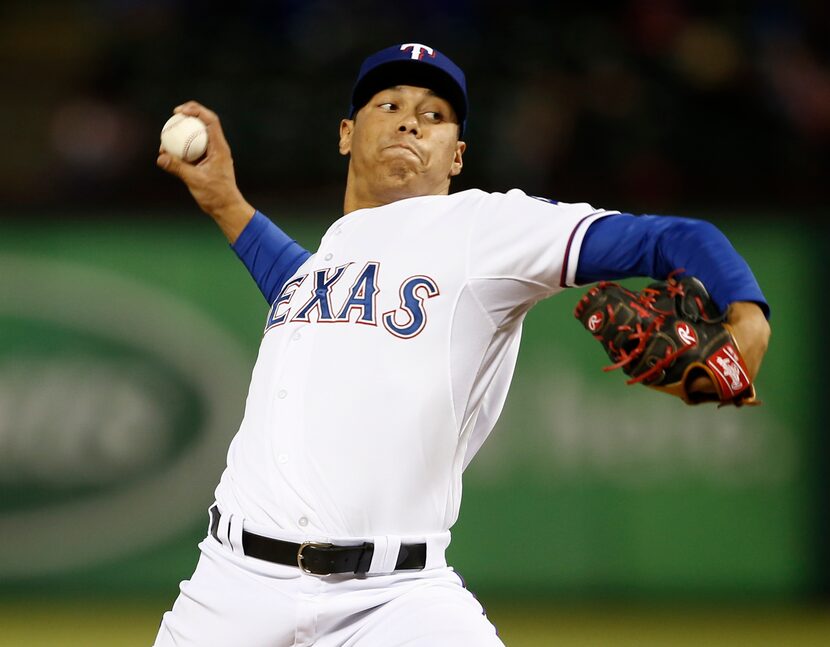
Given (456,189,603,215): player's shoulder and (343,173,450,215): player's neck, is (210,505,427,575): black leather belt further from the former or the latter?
(343,173,450,215): player's neck

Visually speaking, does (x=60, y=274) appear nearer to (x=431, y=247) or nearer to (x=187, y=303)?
(x=187, y=303)

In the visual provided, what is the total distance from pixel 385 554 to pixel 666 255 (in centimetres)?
93

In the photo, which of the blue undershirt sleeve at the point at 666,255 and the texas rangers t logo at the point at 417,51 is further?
the texas rangers t logo at the point at 417,51

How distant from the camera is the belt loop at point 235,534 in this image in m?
2.99

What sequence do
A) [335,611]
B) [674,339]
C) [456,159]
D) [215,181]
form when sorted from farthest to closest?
[215,181] → [456,159] → [335,611] → [674,339]

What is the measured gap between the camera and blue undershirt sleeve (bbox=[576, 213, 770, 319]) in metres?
2.49

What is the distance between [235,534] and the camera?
300 centimetres

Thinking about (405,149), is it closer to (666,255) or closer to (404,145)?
(404,145)

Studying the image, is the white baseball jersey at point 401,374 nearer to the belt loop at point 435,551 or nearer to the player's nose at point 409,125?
the belt loop at point 435,551

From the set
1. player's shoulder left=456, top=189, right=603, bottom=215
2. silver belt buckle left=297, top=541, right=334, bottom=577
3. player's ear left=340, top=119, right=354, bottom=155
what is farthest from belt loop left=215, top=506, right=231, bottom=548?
player's ear left=340, top=119, right=354, bottom=155

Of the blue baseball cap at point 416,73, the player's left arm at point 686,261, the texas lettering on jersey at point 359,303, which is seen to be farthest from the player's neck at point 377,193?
the player's left arm at point 686,261

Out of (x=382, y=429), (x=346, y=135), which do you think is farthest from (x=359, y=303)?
(x=346, y=135)

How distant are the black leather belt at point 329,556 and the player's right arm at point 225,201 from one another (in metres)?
1.07

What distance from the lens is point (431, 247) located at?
3018mm
